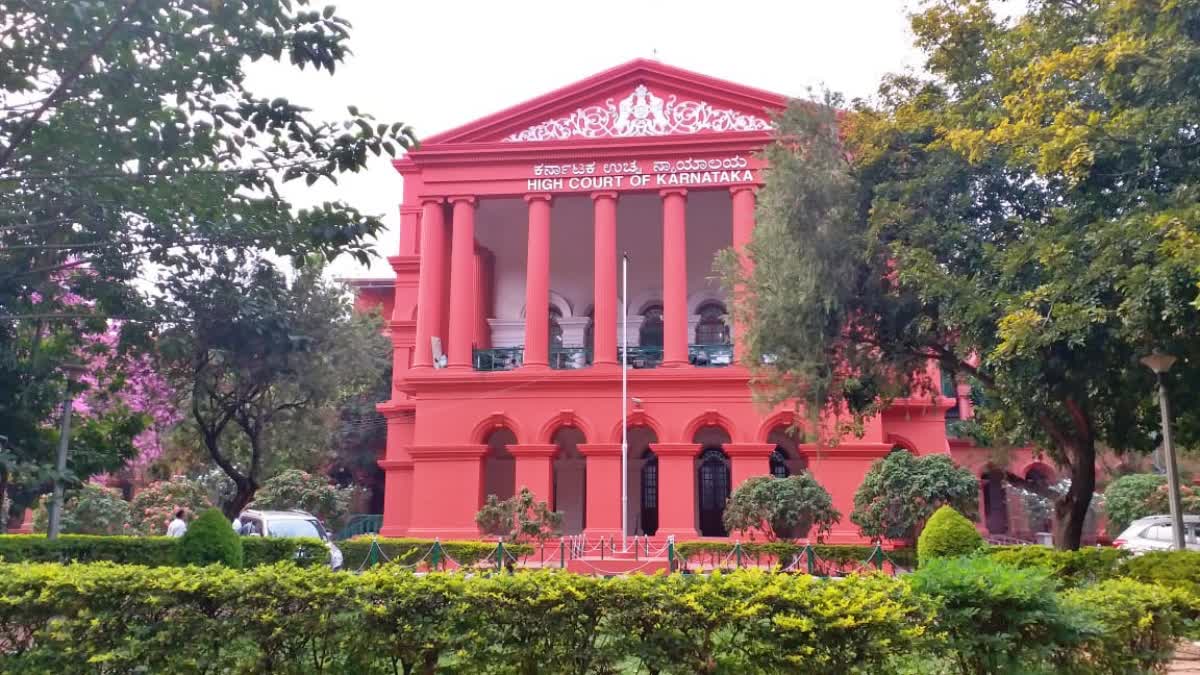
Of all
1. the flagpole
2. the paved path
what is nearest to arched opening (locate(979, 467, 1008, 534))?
the flagpole

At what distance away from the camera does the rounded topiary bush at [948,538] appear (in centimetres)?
1271

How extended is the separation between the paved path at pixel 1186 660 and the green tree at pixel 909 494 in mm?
11724

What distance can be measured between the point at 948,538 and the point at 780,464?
14.0 meters

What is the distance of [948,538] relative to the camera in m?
12.8

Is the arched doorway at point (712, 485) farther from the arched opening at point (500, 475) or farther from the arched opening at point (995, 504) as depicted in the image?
the arched opening at point (995, 504)

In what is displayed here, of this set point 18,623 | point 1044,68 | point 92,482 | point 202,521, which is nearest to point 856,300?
point 1044,68

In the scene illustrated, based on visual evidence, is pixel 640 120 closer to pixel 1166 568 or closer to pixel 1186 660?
pixel 1166 568

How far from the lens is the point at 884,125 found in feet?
45.5

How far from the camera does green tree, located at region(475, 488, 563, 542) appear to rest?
Answer: 21062 mm

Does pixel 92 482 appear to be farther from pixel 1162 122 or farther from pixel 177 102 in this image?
pixel 1162 122

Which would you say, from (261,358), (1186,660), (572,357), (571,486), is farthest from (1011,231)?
(571,486)

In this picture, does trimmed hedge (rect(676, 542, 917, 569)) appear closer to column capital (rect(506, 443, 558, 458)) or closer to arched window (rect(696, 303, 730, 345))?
column capital (rect(506, 443, 558, 458))

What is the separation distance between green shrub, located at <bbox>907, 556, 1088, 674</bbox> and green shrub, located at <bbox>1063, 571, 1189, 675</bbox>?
0.69 feet

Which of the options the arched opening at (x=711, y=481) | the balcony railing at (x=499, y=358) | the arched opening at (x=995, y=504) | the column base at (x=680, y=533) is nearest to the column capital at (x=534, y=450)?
the balcony railing at (x=499, y=358)
